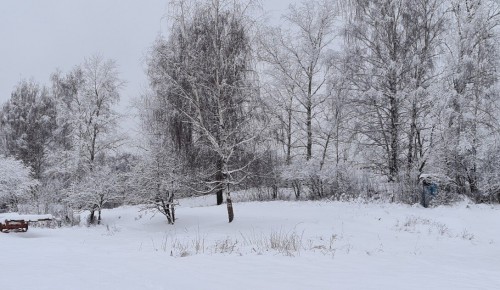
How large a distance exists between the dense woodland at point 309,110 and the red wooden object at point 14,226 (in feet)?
13.6

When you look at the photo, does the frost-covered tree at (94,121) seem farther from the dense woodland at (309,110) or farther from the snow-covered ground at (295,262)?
the snow-covered ground at (295,262)

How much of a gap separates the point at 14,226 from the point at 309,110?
15.1m

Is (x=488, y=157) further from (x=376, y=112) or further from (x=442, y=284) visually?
(x=442, y=284)

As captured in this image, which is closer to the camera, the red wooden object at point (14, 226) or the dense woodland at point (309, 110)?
the red wooden object at point (14, 226)

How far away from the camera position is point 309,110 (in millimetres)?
23156

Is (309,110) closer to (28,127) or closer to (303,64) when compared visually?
(303,64)

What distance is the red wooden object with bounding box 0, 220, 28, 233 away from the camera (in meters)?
14.9

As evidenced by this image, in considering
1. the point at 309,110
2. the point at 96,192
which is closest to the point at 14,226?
the point at 96,192

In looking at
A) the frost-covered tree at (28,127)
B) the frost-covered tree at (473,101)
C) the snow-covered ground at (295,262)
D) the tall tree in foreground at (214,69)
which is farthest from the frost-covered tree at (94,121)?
the frost-covered tree at (473,101)

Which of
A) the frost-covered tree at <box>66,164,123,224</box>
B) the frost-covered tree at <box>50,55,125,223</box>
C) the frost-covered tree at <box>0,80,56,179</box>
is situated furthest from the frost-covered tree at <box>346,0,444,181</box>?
the frost-covered tree at <box>0,80,56,179</box>

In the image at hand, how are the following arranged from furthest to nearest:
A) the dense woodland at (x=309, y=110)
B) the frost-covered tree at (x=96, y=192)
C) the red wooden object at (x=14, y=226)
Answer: the frost-covered tree at (x=96, y=192), the dense woodland at (x=309, y=110), the red wooden object at (x=14, y=226)

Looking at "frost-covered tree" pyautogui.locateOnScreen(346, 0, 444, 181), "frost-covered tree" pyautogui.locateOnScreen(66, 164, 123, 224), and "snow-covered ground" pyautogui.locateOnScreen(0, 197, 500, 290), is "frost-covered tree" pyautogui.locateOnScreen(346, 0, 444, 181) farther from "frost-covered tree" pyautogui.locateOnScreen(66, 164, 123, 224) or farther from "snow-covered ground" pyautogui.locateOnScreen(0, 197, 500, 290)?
"frost-covered tree" pyautogui.locateOnScreen(66, 164, 123, 224)

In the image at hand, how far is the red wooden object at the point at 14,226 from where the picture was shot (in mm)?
14883

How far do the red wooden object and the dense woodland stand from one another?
414 centimetres
